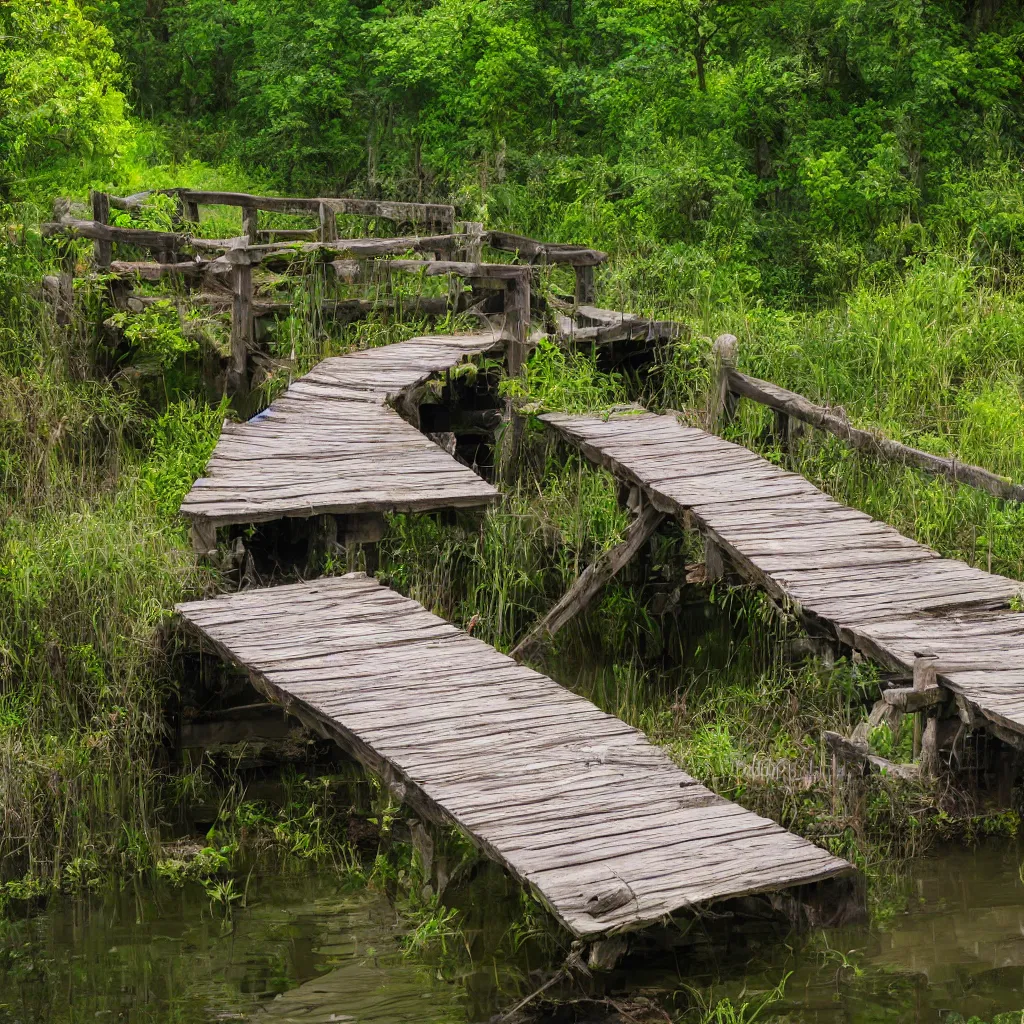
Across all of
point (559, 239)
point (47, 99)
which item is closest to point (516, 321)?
point (559, 239)

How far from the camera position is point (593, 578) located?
9852 millimetres

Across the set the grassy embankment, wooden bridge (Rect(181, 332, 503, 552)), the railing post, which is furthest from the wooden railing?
the railing post

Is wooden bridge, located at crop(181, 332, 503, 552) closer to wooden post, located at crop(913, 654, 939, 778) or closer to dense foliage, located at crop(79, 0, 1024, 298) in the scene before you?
wooden post, located at crop(913, 654, 939, 778)

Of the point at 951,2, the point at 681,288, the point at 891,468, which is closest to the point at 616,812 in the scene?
the point at 891,468

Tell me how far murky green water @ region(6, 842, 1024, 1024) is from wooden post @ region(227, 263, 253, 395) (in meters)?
5.30

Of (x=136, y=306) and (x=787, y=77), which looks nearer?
(x=136, y=306)

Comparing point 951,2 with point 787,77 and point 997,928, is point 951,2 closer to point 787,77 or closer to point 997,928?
point 787,77

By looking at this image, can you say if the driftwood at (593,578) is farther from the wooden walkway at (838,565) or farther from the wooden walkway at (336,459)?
the wooden walkway at (336,459)

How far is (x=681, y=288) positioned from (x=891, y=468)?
4680mm

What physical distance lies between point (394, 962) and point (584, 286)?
8.34m

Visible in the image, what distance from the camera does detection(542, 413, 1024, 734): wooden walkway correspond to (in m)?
7.47

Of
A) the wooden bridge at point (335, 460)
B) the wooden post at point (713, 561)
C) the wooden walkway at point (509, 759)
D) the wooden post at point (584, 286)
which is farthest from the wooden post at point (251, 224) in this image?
the wooden post at point (713, 561)

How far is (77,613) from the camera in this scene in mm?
8586

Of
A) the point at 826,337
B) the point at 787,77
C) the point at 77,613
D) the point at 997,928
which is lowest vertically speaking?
the point at 997,928
